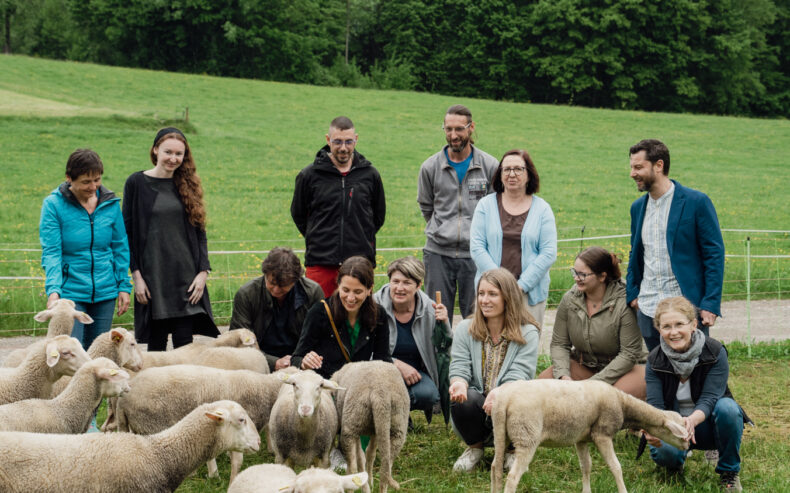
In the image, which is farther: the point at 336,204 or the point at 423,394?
the point at 336,204

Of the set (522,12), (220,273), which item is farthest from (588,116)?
(220,273)

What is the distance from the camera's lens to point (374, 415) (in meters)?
5.12

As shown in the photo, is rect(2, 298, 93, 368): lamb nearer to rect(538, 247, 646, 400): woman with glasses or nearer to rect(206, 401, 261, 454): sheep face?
rect(206, 401, 261, 454): sheep face

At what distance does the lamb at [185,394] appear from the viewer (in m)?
5.27

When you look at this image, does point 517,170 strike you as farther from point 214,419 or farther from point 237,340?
point 214,419

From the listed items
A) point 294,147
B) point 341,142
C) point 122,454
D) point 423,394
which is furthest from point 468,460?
point 294,147

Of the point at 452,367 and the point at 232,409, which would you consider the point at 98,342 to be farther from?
the point at 452,367

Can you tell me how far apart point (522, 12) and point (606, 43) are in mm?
7548

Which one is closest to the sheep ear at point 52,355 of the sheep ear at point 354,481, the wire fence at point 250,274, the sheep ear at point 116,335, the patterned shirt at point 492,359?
the sheep ear at point 116,335

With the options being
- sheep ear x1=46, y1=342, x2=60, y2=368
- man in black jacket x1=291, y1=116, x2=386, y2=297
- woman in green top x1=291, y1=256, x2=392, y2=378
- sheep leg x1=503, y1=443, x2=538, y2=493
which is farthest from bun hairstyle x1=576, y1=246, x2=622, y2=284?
sheep ear x1=46, y1=342, x2=60, y2=368

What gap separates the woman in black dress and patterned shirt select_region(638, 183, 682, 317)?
12.1 feet

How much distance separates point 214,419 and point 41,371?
1.60 m

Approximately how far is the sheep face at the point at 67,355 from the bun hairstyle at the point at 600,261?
152 inches

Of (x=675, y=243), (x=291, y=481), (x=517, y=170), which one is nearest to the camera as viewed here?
(x=291, y=481)
